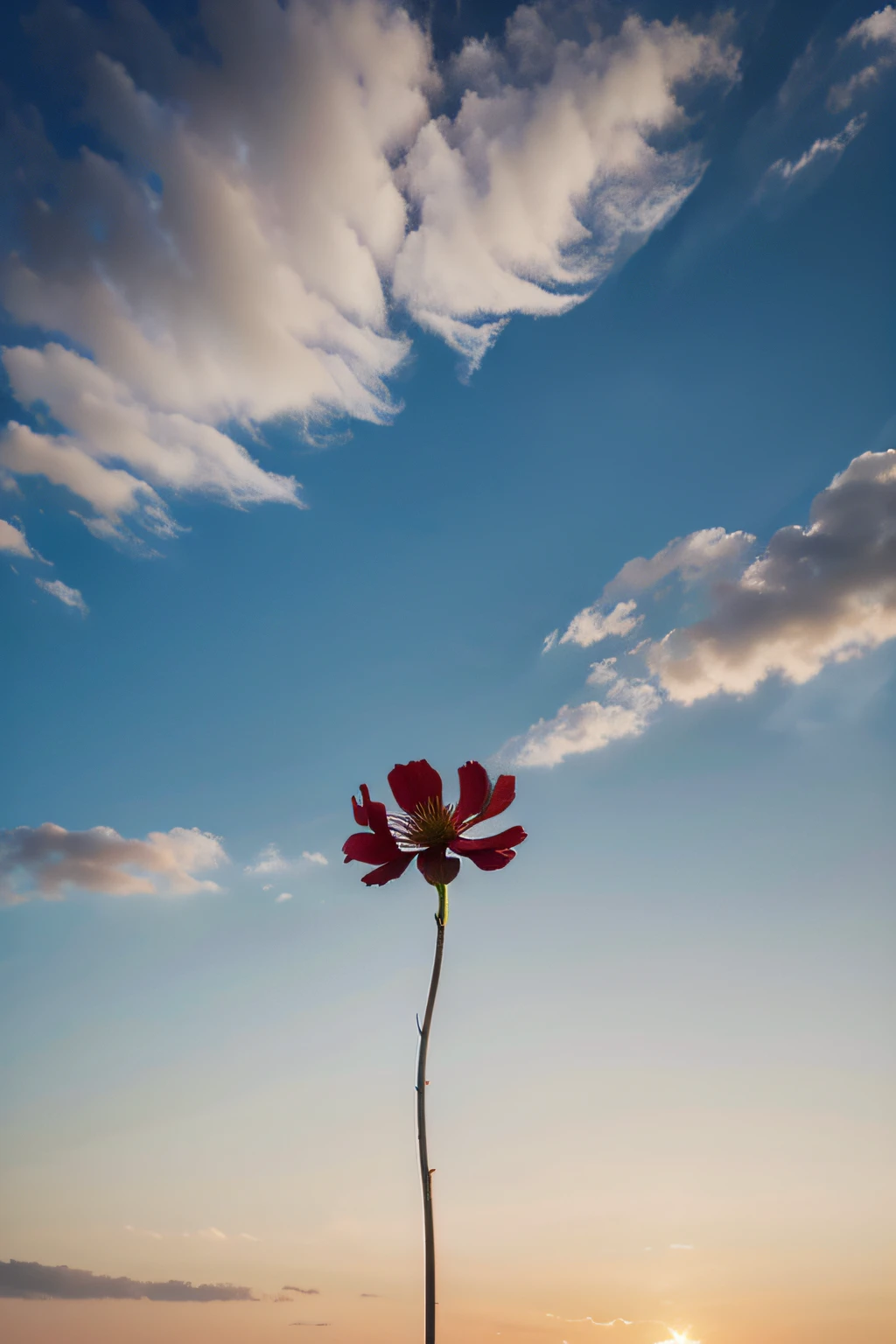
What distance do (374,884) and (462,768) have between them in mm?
639

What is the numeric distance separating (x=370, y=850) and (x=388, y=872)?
0.38ft

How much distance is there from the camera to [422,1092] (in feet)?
9.19

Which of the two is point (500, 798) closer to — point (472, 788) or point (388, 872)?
point (472, 788)

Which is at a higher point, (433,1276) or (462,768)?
(462,768)

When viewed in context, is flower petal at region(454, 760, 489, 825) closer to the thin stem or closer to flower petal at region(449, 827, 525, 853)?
flower petal at region(449, 827, 525, 853)

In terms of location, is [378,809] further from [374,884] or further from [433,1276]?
[433,1276]

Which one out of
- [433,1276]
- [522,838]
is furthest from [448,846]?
[433,1276]

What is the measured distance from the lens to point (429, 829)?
3832 mm

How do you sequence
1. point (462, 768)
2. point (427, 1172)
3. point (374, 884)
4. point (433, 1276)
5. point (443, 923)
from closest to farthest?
point (433, 1276) → point (427, 1172) → point (443, 923) → point (374, 884) → point (462, 768)

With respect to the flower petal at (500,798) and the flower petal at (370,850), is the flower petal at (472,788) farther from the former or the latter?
the flower petal at (370,850)

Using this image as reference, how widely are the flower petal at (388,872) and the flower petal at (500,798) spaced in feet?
1.34

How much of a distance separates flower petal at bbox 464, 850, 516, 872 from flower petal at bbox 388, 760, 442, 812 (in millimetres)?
287

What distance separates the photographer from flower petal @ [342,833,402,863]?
147 inches

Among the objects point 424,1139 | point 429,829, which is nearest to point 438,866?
point 429,829
